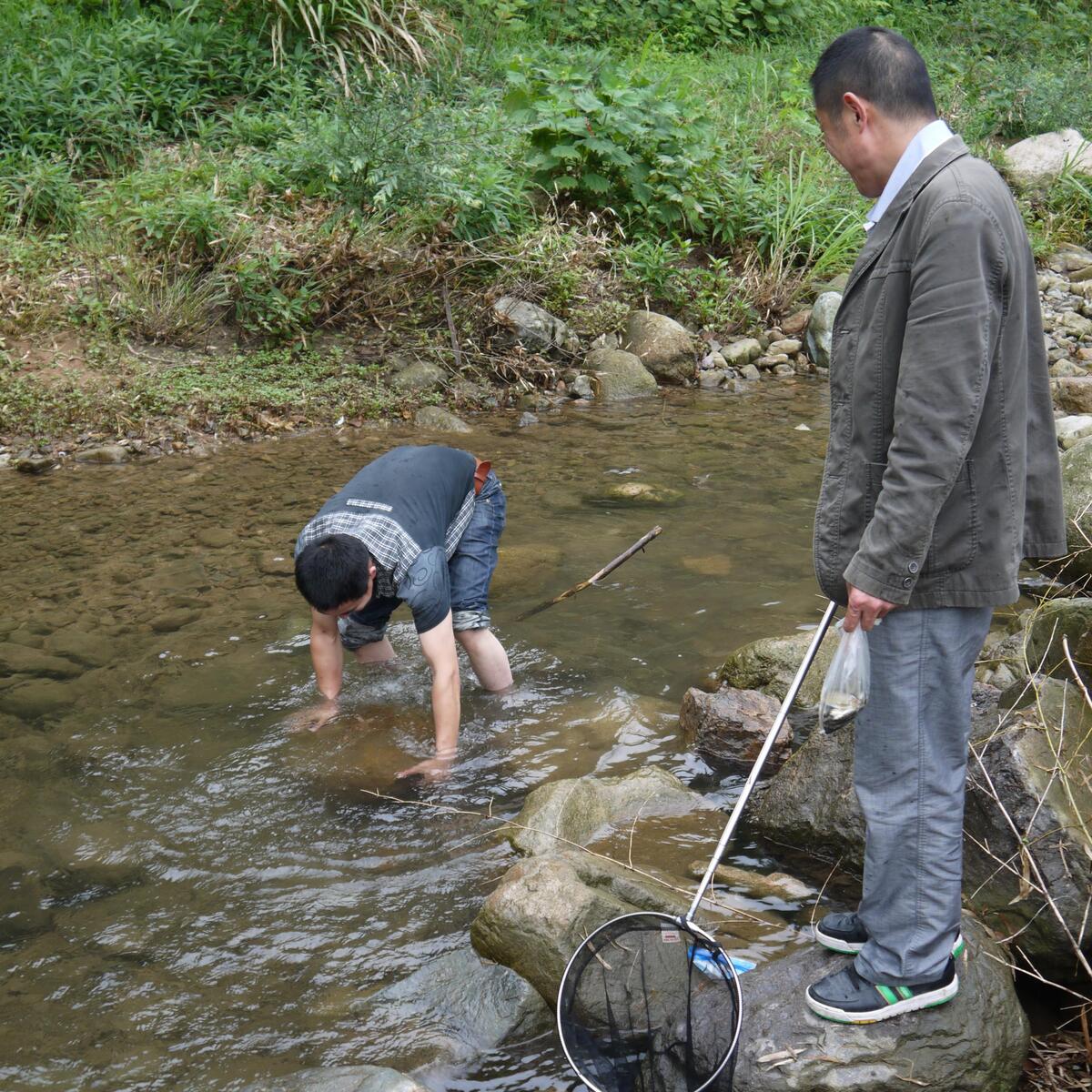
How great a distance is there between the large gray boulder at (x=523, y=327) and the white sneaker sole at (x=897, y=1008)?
689cm

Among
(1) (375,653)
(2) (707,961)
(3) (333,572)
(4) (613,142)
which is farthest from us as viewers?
(4) (613,142)

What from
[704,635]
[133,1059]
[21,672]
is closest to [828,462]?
[133,1059]

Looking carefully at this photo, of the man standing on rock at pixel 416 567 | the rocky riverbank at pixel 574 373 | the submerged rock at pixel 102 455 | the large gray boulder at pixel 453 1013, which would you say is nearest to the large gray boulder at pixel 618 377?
the rocky riverbank at pixel 574 373

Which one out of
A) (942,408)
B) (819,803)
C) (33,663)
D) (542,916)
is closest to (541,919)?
(542,916)

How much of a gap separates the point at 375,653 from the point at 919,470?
2.97 m

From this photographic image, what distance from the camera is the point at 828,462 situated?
7.61 feet

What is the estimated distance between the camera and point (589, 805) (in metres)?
3.50

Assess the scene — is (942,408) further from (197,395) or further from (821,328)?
(821,328)

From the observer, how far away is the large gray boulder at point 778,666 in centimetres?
405

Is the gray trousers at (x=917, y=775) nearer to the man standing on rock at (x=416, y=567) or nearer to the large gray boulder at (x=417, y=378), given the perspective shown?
the man standing on rock at (x=416, y=567)

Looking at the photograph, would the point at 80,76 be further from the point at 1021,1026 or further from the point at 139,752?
the point at 1021,1026

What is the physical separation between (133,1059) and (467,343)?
6.59 m

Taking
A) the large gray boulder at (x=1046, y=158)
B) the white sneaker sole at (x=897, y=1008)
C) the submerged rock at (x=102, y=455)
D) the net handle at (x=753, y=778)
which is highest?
the large gray boulder at (x=1046, y=158)

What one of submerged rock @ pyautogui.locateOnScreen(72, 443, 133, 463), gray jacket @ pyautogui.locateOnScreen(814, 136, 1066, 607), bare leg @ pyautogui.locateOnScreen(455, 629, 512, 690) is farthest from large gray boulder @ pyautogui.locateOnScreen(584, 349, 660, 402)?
gray jacket @ pyautogui.locateOnScreen(814, 136, 1066, 607)
